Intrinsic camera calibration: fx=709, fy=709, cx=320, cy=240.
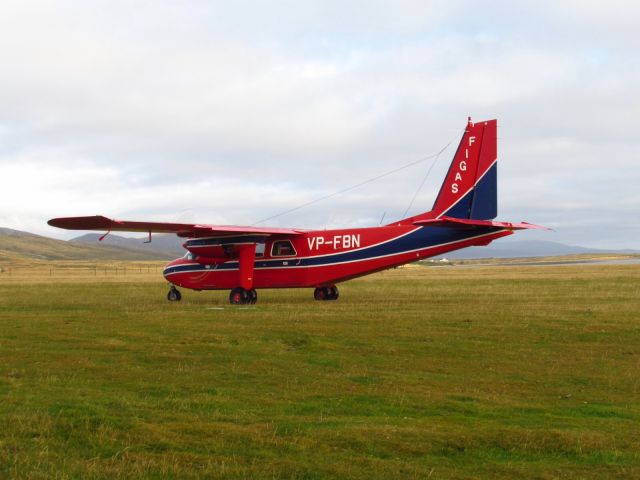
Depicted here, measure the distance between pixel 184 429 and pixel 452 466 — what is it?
363 centimetres

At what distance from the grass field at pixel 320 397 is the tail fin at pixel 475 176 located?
349 inches

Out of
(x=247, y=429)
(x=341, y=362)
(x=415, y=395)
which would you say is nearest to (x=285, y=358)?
(x=341, y=362)

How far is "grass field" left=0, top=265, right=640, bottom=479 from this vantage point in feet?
27.6

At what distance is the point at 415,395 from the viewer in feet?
40.2

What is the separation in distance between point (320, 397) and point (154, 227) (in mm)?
21656

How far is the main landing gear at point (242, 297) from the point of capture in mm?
32938

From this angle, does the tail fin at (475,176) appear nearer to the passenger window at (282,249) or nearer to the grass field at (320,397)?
the passenger window at (282,249)

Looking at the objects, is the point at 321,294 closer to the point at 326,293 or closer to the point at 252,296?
the point at 326,293

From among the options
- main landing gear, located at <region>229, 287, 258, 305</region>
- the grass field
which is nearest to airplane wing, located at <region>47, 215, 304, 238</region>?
main landing gear, located at <region>229, 287, 258, 305</region>

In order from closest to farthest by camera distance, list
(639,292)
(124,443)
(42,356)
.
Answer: (124,443) → (42,356) → (639,292)

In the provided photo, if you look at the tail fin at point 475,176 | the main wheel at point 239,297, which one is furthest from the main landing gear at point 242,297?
the tail fin at point 475,176

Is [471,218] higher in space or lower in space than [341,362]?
higher

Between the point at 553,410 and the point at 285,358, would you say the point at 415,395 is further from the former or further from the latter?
the point at 285,358

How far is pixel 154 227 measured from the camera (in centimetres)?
3209
